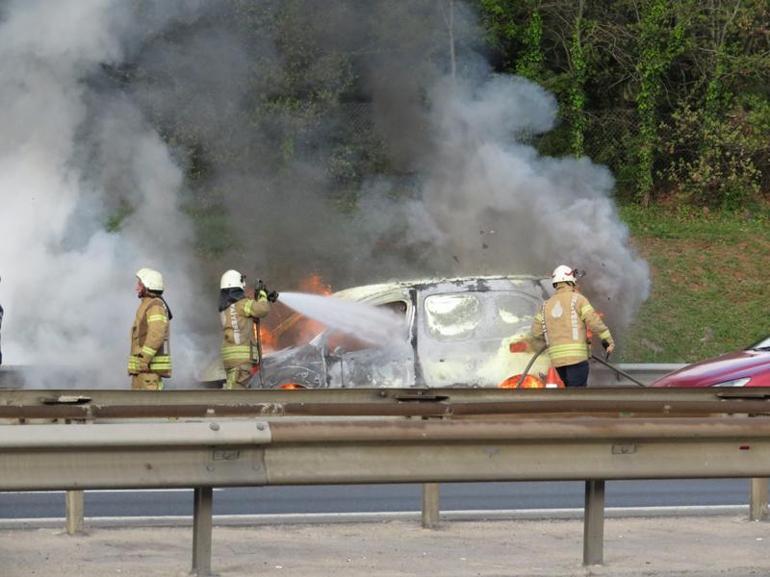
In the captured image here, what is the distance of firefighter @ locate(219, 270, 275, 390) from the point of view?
14867mm

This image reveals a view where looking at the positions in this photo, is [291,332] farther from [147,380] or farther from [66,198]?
[66,198]

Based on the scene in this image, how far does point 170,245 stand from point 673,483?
1114 cm

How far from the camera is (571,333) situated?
14.1 metres

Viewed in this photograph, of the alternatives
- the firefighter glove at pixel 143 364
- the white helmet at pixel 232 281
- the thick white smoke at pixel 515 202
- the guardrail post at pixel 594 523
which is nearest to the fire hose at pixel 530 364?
the white helmet at pixel 232 281

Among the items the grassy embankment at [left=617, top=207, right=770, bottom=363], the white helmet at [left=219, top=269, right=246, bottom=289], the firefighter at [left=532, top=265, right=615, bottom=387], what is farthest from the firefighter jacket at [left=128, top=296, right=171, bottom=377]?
the grassy embankment at [left=617, top=207, right=770, bottom=363]

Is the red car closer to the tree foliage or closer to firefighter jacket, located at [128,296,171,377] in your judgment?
firefighter jacket, located at [128,296,171,377]

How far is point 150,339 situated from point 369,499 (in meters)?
3.02

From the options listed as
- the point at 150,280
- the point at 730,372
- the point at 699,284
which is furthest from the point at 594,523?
the point at 699,284

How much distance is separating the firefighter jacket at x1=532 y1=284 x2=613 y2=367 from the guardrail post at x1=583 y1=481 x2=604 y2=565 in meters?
6.27

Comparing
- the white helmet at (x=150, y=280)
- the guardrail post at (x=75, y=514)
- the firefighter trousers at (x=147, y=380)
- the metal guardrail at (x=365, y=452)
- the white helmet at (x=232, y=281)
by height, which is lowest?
the guardrail post at (x=75, y=514)

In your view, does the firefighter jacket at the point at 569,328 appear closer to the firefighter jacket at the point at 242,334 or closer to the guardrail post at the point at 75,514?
the firefighter jacket at the point at 242,334

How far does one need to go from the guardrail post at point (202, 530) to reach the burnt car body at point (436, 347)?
7.25m

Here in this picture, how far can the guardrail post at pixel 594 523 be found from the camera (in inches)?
302

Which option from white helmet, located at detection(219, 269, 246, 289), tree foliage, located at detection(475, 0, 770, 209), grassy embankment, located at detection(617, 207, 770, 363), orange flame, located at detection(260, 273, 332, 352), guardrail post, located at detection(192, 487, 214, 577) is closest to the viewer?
guardrail post, located at detection(192, 487, 214, 577)
